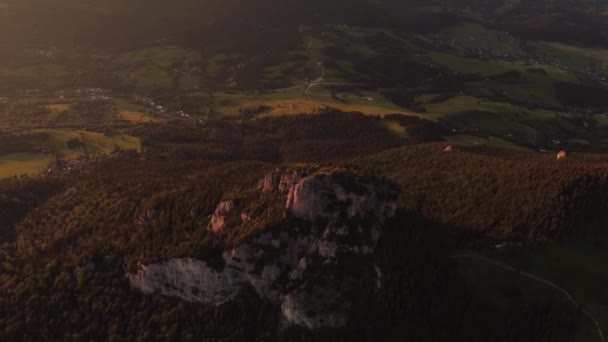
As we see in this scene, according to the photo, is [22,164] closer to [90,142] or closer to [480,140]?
[90,142]

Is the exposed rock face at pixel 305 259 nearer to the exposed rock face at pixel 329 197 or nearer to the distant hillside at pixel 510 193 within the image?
the exposed rock face at pixel 329 197

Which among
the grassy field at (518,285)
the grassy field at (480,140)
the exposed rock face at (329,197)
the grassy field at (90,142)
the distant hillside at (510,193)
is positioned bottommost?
the grassy field at (480,140)

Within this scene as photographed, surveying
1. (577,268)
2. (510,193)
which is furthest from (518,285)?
(510,193)

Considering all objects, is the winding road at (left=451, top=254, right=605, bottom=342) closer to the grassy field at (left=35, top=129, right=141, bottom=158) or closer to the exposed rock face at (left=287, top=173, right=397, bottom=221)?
the exposed rock face at (left=287, top=173, right=397, bottom=221)

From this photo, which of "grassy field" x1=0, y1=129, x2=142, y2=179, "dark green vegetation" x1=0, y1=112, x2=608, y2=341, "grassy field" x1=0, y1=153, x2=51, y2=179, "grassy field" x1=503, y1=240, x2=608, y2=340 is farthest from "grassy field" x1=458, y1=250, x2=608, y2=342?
"grassy field" x1=0, y1=153, x2=51, y2=179

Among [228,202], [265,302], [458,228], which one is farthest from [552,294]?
[228,202]

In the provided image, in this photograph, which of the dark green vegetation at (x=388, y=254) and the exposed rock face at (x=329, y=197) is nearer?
the dark green vegetation at (x=388, y=254)

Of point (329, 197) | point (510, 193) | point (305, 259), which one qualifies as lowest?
point (305, 259)

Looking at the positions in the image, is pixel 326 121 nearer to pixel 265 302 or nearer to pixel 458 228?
pixel 458 228

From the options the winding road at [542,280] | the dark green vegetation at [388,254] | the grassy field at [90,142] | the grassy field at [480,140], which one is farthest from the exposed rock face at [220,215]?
the grassy field at [480,140]
